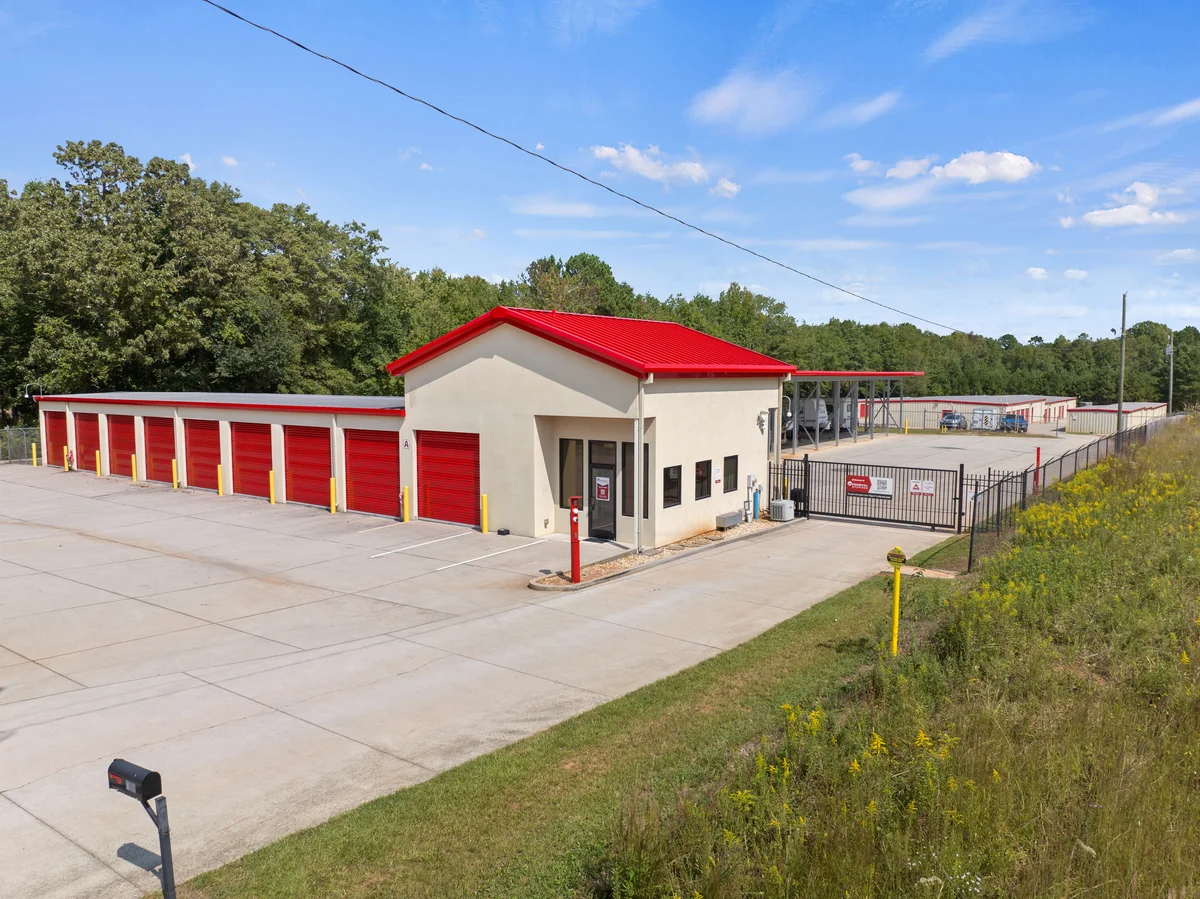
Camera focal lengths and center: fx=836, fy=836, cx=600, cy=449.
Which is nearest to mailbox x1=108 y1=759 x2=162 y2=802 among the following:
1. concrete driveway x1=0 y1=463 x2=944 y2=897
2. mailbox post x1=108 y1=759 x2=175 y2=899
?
mailbox post x1=108 y1=759 x2=175 y2=899

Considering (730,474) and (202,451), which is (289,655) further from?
(202,451)

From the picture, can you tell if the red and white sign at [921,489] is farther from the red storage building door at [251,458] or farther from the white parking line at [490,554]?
the red storage building door at [251,458]

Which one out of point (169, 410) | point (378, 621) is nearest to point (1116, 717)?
point (378, 621)

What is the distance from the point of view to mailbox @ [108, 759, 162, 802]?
17.9 feet

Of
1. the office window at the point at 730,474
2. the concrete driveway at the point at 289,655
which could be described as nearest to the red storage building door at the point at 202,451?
the concrete driveway at the point at 289,655

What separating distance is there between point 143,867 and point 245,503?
22.1 m

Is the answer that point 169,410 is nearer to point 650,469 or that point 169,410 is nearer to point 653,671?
point 650,469

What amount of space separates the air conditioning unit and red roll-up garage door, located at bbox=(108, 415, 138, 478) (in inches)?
1001

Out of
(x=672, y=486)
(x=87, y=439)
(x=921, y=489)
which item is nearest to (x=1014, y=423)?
(x=921, y=489)

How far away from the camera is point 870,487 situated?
23453mm

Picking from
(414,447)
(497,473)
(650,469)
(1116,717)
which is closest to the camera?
(1116,717)

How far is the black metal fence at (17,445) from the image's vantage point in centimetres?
4034

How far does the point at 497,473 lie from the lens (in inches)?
844

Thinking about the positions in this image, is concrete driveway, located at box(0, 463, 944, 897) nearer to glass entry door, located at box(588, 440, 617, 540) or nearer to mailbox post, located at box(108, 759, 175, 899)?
mailbox post, located at box(108, 759, 175, 899)
